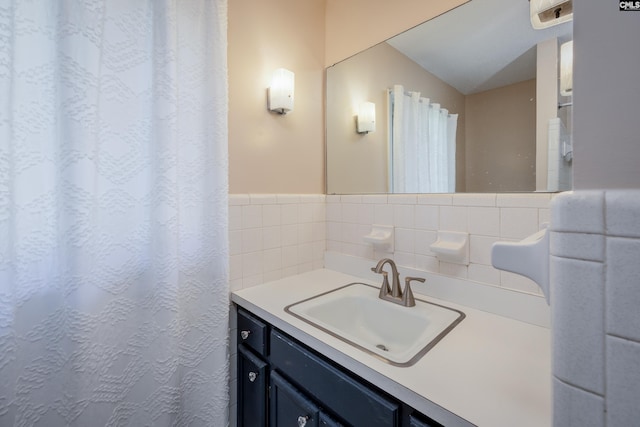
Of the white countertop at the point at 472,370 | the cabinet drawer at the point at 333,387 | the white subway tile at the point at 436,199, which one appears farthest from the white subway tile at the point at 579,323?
the white subway tile at the point at 436,199

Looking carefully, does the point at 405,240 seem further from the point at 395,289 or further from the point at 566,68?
the point at 566,68

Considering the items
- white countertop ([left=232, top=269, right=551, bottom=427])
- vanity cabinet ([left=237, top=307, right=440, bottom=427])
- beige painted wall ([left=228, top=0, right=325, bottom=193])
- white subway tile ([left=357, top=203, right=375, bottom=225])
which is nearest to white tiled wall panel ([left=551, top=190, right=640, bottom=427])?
white countertop ([left=232, top=269, right=551, bottom=427])

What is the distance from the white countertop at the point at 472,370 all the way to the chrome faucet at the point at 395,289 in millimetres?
189

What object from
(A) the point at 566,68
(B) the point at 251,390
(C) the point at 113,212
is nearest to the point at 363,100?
(A) the point at 566,68

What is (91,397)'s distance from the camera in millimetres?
819

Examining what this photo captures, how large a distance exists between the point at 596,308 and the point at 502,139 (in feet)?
2.82

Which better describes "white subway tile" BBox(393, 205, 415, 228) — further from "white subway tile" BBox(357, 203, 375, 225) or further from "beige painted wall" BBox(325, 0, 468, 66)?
"beige painted wall" BBox(325, 0, 468, 66)

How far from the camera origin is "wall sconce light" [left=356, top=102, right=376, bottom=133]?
143cm

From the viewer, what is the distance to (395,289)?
3.65 ft

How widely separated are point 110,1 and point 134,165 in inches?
19.5

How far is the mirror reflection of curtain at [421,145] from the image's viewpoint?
1.14 metres

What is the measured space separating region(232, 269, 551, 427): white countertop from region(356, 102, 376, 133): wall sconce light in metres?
0.97

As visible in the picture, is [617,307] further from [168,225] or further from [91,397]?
[91,397]

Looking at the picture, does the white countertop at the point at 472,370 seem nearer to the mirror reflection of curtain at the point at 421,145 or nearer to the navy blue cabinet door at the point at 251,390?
the navy blue cabinet door at the point at 251,390
